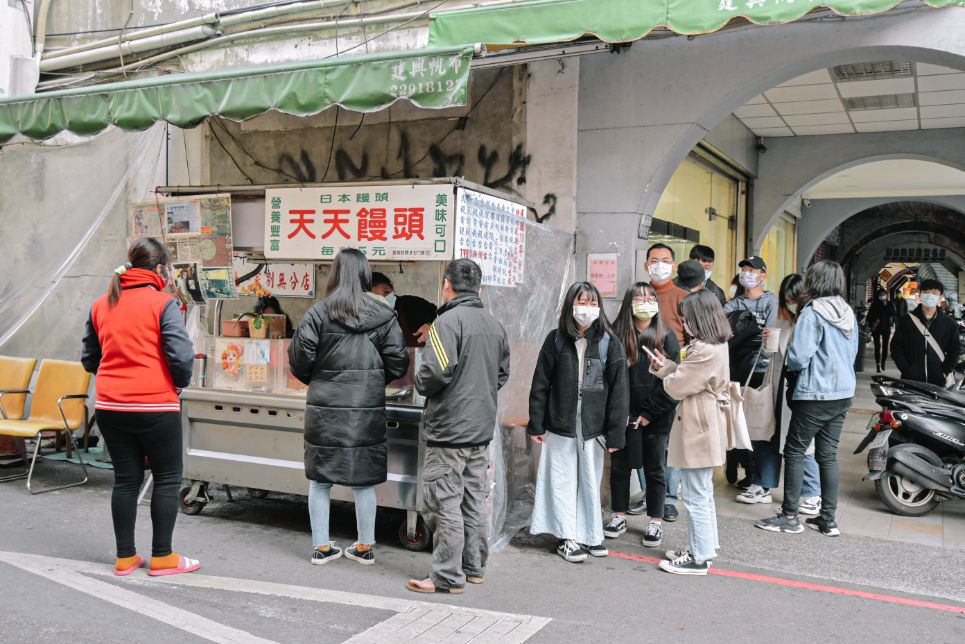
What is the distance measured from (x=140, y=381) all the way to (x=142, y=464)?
1.66 ft

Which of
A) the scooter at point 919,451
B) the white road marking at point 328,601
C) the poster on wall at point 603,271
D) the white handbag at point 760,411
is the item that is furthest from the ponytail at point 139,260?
the scooter at point 919,451

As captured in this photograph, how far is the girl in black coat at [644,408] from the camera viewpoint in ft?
18.6

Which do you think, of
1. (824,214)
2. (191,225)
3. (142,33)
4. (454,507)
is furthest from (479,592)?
(824,214)

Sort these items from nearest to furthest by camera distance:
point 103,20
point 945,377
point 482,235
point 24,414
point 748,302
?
1. point 482,235
2. point 748,302
3. point 24,414
4. point 945,377
5. point 103,20

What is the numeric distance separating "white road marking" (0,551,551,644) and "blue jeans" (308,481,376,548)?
465mm

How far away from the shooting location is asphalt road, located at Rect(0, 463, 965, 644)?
4082 millimetres

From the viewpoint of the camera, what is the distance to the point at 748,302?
6770mm

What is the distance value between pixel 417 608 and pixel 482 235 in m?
2.30

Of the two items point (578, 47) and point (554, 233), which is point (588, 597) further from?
point (578, 47)

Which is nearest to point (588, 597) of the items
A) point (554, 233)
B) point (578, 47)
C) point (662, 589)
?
point (662, 589)

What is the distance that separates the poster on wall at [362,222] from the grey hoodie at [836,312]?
2540 mm

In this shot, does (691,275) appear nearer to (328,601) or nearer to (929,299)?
(929,299)

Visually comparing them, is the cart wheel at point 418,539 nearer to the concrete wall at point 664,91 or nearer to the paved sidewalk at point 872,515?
the paved sidewalk at point 872,515

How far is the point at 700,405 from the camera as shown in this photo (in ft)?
16.4
